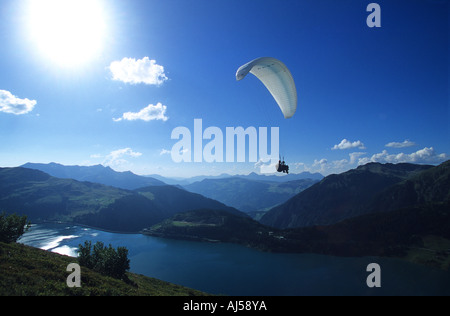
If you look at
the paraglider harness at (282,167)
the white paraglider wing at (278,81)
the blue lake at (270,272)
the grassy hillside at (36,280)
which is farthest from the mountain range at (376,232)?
the grassy hillside at (36,280)

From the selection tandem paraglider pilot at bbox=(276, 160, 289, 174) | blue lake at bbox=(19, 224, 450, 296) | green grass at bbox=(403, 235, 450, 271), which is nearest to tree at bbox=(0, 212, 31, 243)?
tandem paraglider pilot at bbox=(276, 160, 289, 174)

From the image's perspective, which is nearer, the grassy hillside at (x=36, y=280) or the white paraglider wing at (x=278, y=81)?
the grassy hillside at (x=36, y=280)

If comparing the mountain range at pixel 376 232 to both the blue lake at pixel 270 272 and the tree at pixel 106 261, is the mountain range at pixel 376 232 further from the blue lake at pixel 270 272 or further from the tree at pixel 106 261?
the tree at pixel 106 261

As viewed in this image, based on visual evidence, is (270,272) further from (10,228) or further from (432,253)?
(10,228)

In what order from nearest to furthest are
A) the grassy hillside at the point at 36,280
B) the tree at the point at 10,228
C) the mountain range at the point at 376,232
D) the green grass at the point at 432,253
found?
1. the grassy hillside at the point at 36,280
2. the tree at the point at 10,228
3. the green grass at the point at 432,253
4. the mountain range at the point at 376,232

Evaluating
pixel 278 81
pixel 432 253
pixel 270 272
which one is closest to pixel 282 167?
pixel 278 81

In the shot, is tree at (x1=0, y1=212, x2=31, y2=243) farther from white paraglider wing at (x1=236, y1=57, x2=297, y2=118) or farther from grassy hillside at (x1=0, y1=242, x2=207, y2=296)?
white paraglider wing at (x1=236, y1=57, x2=297, y2=118)

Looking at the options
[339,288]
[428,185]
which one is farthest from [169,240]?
[428,185]

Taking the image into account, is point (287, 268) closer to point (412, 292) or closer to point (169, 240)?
point (412, 292)
